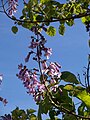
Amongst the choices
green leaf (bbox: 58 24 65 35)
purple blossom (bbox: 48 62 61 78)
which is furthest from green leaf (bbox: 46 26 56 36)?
purple blossom (bbox: 48 62 61 78)

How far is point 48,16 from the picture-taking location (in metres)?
2.76

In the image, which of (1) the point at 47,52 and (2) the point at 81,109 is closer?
(2) the point at 81,109

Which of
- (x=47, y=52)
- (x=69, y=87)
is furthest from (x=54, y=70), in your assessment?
(x=69, y=87)

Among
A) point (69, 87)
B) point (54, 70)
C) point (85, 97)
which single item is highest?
point (54, 70)

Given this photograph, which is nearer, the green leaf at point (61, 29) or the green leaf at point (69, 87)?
the green leaf at point (69, 87)

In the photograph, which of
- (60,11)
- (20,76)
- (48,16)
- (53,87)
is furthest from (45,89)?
(60,11)

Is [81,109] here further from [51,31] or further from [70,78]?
[51,31]

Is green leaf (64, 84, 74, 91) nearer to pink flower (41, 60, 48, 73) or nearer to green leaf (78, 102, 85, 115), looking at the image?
green leaf (78, 102, 85, 115)

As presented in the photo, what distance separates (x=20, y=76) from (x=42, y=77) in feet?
1.44

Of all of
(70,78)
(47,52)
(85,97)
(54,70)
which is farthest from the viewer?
(47,52)

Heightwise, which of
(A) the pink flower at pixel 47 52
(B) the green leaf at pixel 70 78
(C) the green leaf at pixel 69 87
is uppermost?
(A) the pink flower at pixel 47 52

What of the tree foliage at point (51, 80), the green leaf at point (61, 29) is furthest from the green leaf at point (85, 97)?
the green leaf at point (61, 29)

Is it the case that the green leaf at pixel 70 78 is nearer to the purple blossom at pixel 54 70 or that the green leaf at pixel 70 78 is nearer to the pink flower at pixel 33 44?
the purple blossom at pixel 54 70

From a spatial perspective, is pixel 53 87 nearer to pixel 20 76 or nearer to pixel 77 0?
pixel 20 76
